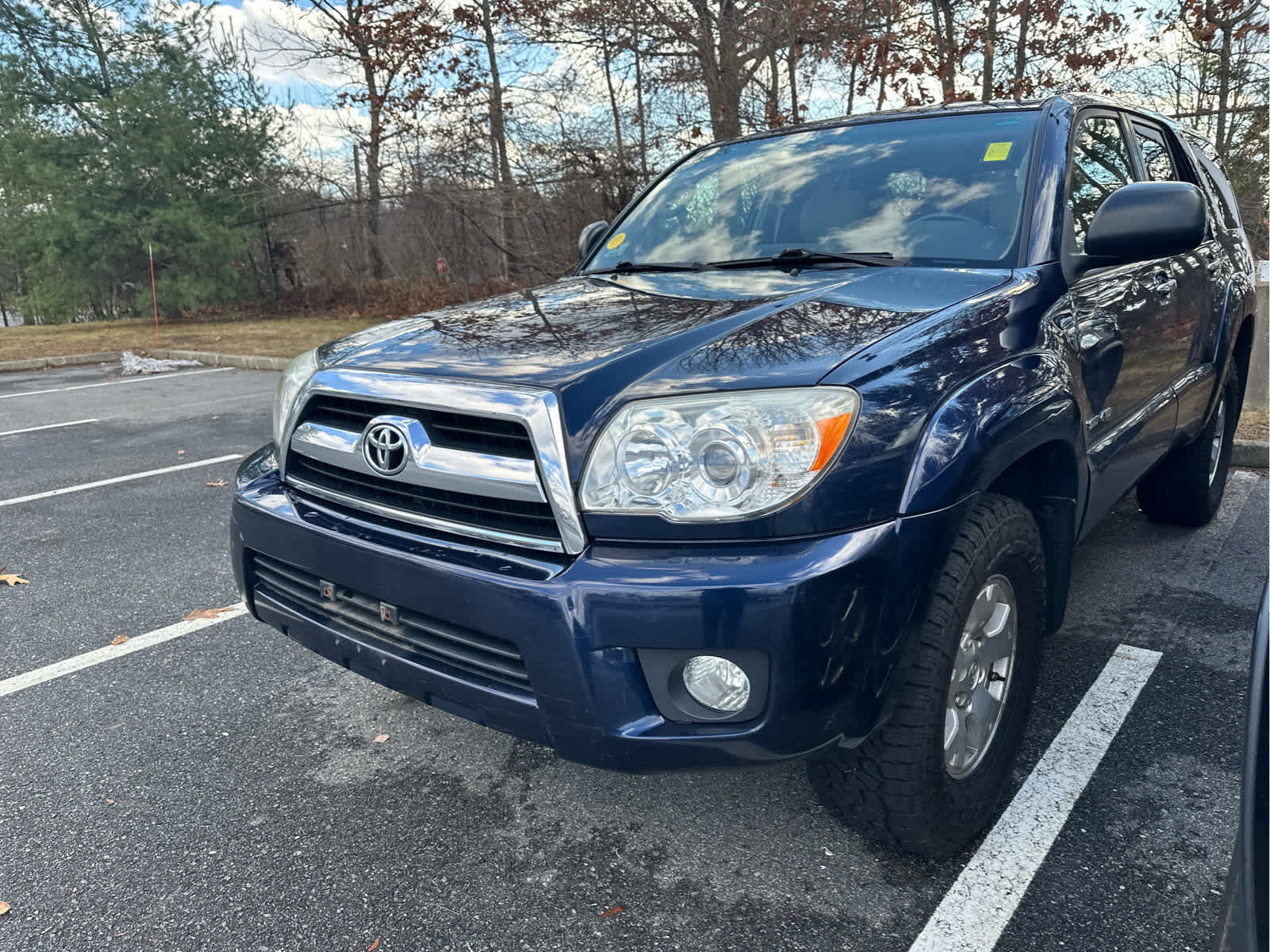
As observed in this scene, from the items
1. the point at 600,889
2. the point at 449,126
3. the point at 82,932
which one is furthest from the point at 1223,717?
the point at 449,126

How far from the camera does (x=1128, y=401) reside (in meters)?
2.83

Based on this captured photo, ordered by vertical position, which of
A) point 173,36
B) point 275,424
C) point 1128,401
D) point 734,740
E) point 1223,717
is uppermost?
point 173,36

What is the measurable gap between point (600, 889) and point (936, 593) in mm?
1006

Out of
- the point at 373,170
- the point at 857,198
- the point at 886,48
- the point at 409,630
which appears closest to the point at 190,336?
the point at 373,170

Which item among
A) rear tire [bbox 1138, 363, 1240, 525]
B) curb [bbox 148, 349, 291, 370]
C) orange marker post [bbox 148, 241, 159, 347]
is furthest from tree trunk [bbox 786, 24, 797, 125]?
orange marker post [bbox 148, 241, 159, 347]

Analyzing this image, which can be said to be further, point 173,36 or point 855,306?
point 173,36

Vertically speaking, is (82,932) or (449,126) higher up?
(449,126)

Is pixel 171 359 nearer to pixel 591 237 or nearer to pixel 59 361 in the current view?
pixel 59 361

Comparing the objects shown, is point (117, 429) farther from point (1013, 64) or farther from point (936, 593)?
point (1013, 64)

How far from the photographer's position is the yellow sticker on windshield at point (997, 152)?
2719 millimetres

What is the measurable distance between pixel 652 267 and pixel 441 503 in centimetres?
139

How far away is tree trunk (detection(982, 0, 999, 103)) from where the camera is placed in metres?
10.3

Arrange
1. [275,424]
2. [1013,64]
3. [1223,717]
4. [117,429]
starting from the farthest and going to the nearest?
[1013,64] → [117,429] → [1223,717] → [275,424]

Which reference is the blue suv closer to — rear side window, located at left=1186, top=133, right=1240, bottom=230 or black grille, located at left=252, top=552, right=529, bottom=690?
black grille, located at left=252, top=552, right=529, bottom=690
